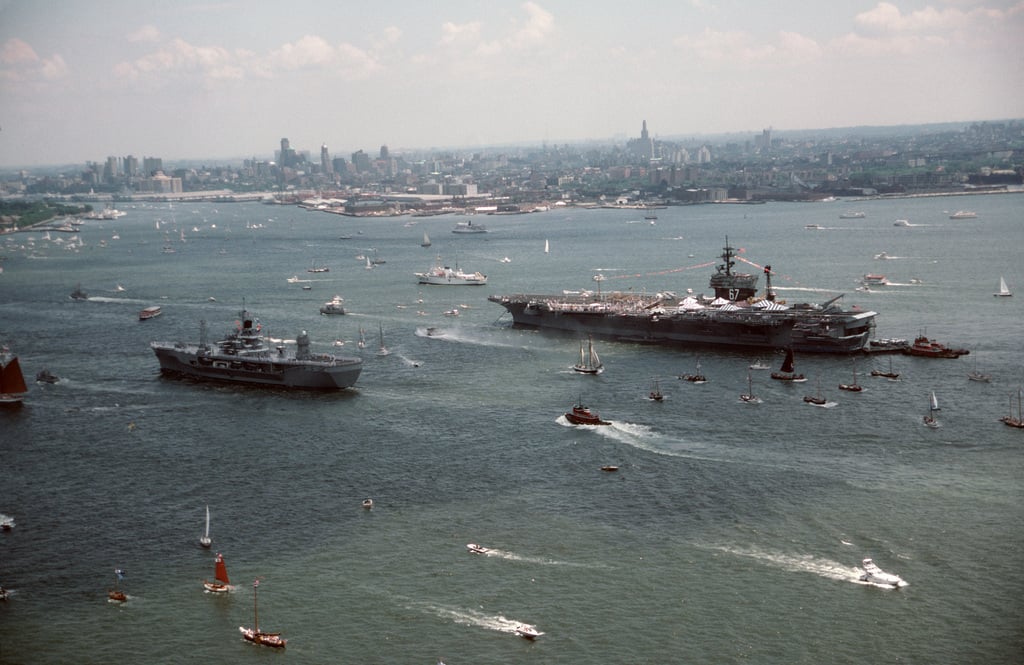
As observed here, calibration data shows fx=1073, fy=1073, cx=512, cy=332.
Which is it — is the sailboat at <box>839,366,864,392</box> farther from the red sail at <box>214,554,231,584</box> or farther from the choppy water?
the red sail at <box>214,554,231,584</box>

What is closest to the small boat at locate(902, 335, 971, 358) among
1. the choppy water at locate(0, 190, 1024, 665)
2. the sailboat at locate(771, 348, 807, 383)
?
the choppy water at locate(0, 190, 1024, 665)

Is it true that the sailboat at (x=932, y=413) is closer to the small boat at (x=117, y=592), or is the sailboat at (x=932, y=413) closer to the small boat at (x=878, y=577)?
the small boat at (x=878, y=577)

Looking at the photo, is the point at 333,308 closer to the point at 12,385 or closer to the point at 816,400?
the point at 12,385

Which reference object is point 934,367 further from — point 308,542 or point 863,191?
point 863,191

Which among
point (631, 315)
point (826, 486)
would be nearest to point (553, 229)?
point (631, 315)

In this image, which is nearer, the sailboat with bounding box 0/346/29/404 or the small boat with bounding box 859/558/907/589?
the small boat with bounding box 859/558/907/589
